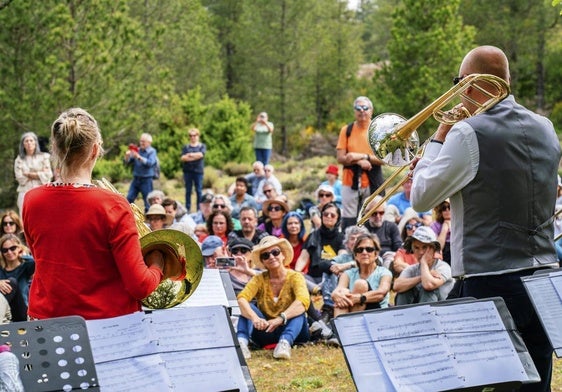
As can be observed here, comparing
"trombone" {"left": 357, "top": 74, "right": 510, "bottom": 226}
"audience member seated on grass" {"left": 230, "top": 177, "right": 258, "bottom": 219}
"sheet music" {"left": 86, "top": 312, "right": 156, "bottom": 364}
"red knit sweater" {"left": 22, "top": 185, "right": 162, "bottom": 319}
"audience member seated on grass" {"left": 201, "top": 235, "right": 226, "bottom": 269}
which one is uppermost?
"trombone" {"left": 357, "top": 74, "right": 510, "bottom": 226}

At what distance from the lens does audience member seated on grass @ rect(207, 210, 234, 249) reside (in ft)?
31.2

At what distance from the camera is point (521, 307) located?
383 cm

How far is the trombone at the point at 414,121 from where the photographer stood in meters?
3.79

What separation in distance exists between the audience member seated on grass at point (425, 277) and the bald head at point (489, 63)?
11.3ft

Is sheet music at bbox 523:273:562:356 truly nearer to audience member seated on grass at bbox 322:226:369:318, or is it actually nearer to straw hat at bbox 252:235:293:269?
straw hat at bbox 252:235:293:269

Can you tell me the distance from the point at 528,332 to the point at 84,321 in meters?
2.01

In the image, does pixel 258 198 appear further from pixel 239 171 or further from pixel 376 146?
pixel 239 171

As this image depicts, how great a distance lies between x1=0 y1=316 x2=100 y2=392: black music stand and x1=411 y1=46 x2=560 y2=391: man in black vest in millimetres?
1616

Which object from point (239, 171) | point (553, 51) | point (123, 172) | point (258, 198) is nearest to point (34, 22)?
point (258, 198)

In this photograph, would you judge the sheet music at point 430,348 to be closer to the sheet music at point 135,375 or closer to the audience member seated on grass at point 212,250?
the sheet music at point 135,375

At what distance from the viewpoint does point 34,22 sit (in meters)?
16.0

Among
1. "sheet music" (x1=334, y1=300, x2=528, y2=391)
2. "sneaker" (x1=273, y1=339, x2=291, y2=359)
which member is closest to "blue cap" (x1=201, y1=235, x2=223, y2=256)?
"sneaker" (x1=273, y1=339, x2=291, y2=359)

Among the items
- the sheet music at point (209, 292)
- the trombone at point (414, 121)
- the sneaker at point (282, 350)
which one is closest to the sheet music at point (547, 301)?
the trombone at point (414, 121)

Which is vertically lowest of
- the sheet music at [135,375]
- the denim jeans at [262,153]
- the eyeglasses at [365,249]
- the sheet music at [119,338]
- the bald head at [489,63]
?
the denim jeans at [262,153]
